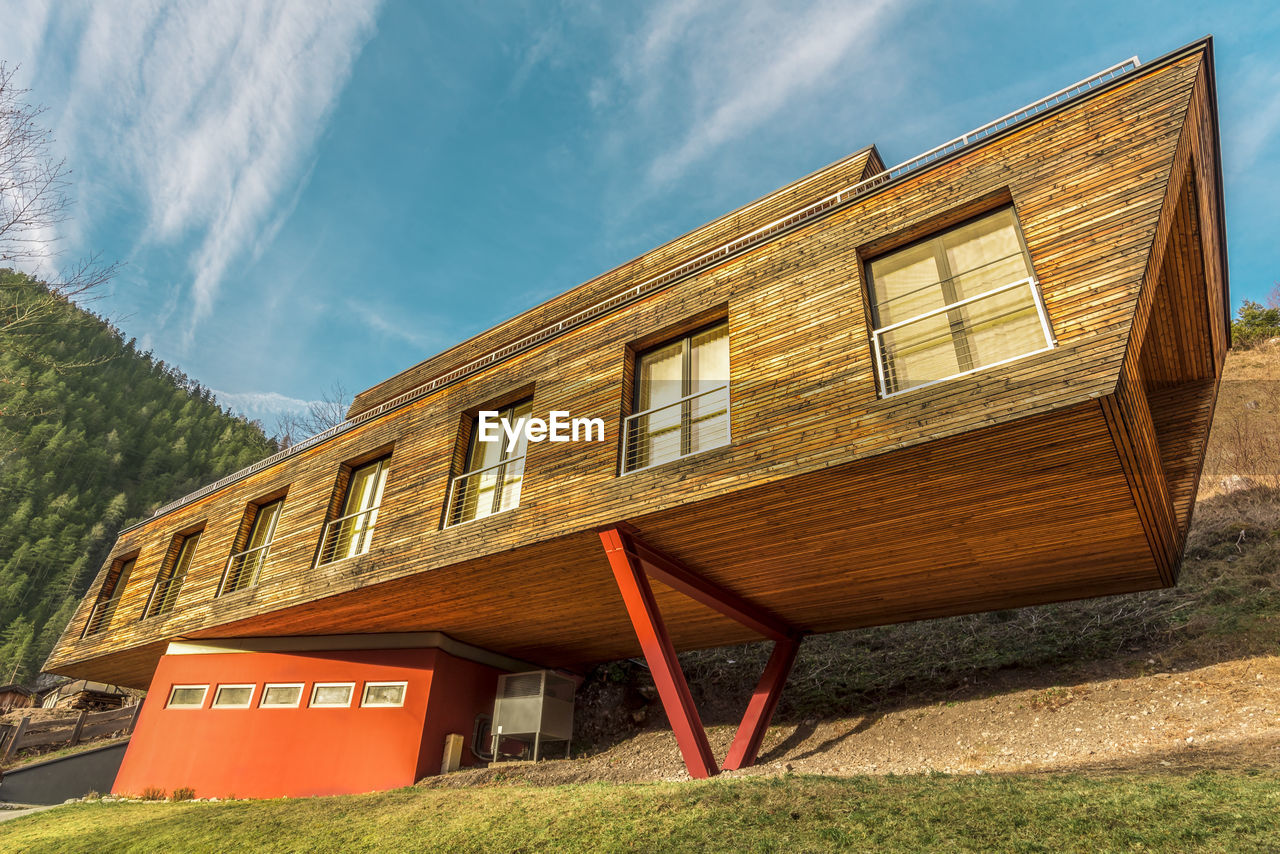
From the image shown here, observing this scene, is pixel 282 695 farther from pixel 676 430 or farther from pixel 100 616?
pixel 676 430

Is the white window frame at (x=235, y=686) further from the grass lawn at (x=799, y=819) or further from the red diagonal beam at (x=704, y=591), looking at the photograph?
the red diagonal beam at (x=704, y=591)

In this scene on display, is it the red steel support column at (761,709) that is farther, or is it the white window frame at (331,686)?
the white window frame at (331,686)

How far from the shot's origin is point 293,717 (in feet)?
36.3

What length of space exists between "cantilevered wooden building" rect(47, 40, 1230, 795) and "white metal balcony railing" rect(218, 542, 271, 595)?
6cm

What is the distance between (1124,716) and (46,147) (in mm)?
14919

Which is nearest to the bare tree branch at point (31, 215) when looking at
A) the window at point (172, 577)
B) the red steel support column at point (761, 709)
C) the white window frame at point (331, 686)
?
the window at point (172, 577)

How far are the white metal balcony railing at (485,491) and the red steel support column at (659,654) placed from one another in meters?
1.97

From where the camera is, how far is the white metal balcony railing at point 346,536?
10.2m

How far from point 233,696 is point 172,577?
3707 mm

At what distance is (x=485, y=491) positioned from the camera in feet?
29.9

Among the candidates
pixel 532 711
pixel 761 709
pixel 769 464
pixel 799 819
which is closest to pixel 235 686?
pixel 532 711

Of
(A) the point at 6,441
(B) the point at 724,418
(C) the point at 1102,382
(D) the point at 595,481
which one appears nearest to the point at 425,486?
(D) the point at 595,481

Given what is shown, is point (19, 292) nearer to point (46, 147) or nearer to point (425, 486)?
point (46, 147)

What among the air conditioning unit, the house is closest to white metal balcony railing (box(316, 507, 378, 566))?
the air conditioning unit
